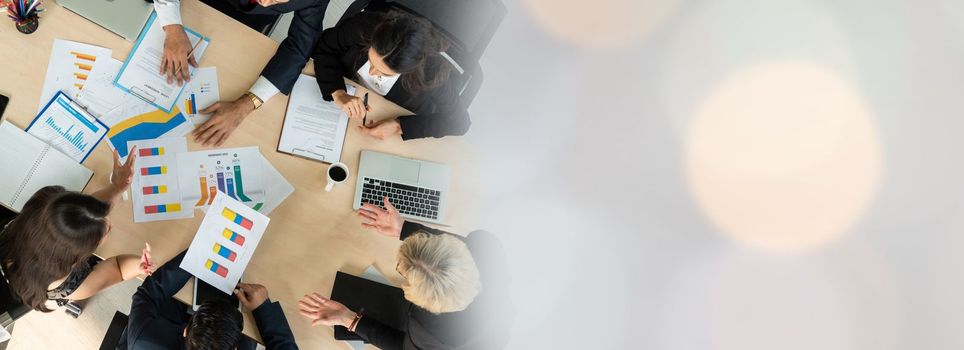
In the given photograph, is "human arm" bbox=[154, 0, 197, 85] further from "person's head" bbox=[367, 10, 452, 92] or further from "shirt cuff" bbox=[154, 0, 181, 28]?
"person's head" bbox=[367, 10, 452, 92]

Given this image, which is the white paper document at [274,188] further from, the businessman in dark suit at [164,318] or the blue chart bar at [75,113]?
the blue chart bar at [75,113]

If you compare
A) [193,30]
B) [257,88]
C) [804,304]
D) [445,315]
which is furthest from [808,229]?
[193,30]

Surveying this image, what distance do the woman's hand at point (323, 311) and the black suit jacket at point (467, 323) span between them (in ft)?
0.17

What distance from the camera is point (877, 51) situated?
8.57 ft

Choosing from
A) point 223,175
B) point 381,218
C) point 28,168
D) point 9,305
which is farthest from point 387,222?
point 9,305

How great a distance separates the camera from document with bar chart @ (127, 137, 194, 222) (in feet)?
4.82

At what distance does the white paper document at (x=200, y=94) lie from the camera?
154 cm

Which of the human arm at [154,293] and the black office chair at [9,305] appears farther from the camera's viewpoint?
the black office chair at [9,305]

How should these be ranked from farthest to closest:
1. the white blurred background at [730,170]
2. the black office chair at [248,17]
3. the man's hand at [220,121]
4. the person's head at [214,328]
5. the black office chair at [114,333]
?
the white blurred background at [730,170]
the black office chair at [248,17]
the black office chair at [114,333]
the man's hand at [220,121]
the person's head at [214,328]

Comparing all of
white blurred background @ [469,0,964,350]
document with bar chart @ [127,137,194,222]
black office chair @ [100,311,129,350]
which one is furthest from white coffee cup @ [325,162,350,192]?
white blurred background @ [469,0,964,350]

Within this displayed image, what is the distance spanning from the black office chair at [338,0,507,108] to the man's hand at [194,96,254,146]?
0.43 m

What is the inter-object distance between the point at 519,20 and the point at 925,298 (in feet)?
7.64

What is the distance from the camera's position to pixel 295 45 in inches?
62.6

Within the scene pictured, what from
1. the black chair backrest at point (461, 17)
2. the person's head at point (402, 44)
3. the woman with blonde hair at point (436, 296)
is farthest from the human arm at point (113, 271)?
the black chair backrest at point (461, 17)
